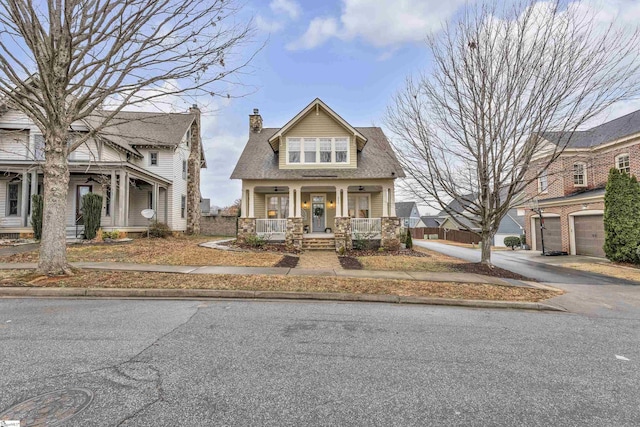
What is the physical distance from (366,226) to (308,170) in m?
4.18

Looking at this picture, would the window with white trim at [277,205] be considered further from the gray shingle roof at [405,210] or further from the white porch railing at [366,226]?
the gray shingle roof at [405,210]

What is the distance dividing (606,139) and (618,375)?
63.2 feet

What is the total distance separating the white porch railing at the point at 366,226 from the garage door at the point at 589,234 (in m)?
10.8

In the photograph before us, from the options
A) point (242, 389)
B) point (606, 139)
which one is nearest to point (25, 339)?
point (242, 389)

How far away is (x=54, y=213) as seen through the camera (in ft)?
22.9

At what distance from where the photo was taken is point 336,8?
12.3m

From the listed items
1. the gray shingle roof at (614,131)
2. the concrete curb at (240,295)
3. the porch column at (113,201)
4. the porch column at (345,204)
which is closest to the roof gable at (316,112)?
the porch column at (345,204)

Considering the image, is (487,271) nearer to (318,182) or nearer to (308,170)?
(318,182)

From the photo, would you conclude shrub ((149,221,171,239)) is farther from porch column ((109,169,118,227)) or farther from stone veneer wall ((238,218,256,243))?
stone veneer wall ((238,218,256,243))

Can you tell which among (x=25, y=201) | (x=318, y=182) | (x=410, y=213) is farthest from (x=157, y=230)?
(x=410, y=213)

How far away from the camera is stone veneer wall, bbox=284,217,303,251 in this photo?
46.7 ft

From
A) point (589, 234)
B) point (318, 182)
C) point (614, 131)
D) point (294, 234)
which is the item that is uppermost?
point (614, 131)

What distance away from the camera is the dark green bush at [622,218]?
39.3ft

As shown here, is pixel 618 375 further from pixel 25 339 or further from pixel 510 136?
pixel 510 136
